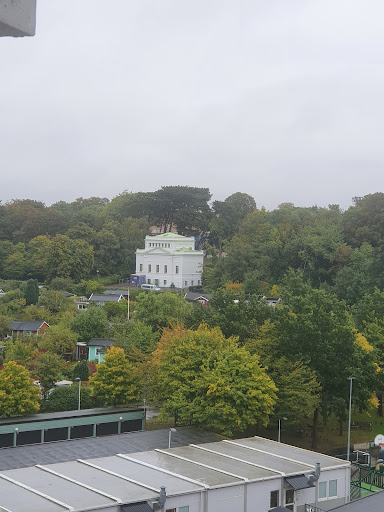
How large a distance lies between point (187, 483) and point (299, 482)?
9.07 ft

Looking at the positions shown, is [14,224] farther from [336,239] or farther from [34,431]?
[34,431]

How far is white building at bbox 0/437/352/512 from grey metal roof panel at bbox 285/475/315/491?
0.02m

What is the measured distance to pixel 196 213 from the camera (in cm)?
7862

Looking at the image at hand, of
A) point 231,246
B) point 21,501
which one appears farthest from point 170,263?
point 21,501

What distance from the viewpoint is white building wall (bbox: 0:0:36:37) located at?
7.78ft

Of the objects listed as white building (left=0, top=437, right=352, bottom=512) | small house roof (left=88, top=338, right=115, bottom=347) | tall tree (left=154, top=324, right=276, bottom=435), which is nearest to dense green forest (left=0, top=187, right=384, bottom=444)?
tall tree (left=154, top=324, right=276, bottom=435)

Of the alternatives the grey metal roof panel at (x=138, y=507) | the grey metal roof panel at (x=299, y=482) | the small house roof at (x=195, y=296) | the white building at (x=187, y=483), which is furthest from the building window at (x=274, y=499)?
the small house roof at (x=195, y=296)

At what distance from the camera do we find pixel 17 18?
2.42 m

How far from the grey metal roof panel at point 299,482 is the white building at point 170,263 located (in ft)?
170

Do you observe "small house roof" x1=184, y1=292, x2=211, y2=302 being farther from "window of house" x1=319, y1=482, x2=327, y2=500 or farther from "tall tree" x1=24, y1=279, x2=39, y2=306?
"window of house" x1=319, y1=482, x2=327, y2=500

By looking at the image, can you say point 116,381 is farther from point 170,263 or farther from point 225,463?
point 170,263

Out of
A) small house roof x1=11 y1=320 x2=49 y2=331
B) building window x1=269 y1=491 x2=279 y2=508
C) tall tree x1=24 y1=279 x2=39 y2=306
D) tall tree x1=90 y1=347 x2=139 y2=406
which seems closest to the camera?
building window x1=269 y1=491 x2=279 y2=508

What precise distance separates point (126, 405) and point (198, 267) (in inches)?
1703

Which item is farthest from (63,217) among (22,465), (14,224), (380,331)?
(22,465)
